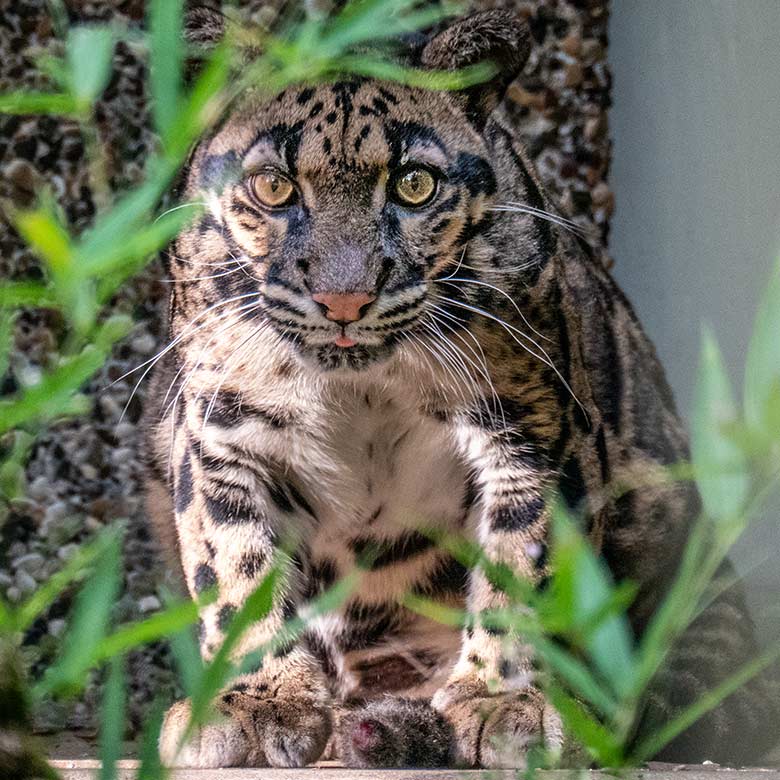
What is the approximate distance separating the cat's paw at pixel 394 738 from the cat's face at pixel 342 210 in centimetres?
55

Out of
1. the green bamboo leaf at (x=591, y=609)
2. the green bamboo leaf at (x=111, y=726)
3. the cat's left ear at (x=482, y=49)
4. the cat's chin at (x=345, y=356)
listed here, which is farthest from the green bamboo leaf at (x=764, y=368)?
the cat's left ear at (x=482, y=49)

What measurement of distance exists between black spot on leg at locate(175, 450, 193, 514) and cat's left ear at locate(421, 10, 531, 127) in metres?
0.79

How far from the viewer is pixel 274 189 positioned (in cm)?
206

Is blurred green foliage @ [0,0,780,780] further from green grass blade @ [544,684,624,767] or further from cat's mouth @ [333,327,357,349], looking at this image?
cat's mouth @ [333,327,357,349]

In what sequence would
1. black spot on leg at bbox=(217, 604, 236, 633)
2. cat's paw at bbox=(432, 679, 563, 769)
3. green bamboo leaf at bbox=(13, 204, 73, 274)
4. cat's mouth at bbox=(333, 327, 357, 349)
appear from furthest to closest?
black spot on leg at bbox=(217, 604, 236, 633)
cat's mouth at bbox=(333, 327, 357, 349)
cat's paw at bbox=(432, 679, 563, 769)
green bamboo leaf at bbox=(13, 204, 73, 274)

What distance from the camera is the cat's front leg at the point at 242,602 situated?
76.3 inches

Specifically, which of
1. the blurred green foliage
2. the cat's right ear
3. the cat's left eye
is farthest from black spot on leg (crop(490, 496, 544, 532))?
the blurred green foliage

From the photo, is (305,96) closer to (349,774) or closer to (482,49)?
(482,49)

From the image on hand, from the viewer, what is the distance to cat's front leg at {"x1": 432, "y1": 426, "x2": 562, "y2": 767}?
191 centimetres

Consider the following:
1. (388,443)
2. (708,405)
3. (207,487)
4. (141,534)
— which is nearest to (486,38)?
(388,443)

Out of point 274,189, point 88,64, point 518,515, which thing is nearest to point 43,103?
point 88,64

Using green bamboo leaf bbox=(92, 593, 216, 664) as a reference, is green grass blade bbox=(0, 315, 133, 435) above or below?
above

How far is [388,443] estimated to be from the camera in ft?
7.38

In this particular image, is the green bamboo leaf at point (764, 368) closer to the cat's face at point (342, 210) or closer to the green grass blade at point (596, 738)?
the green grass blade at point (596, 738)
